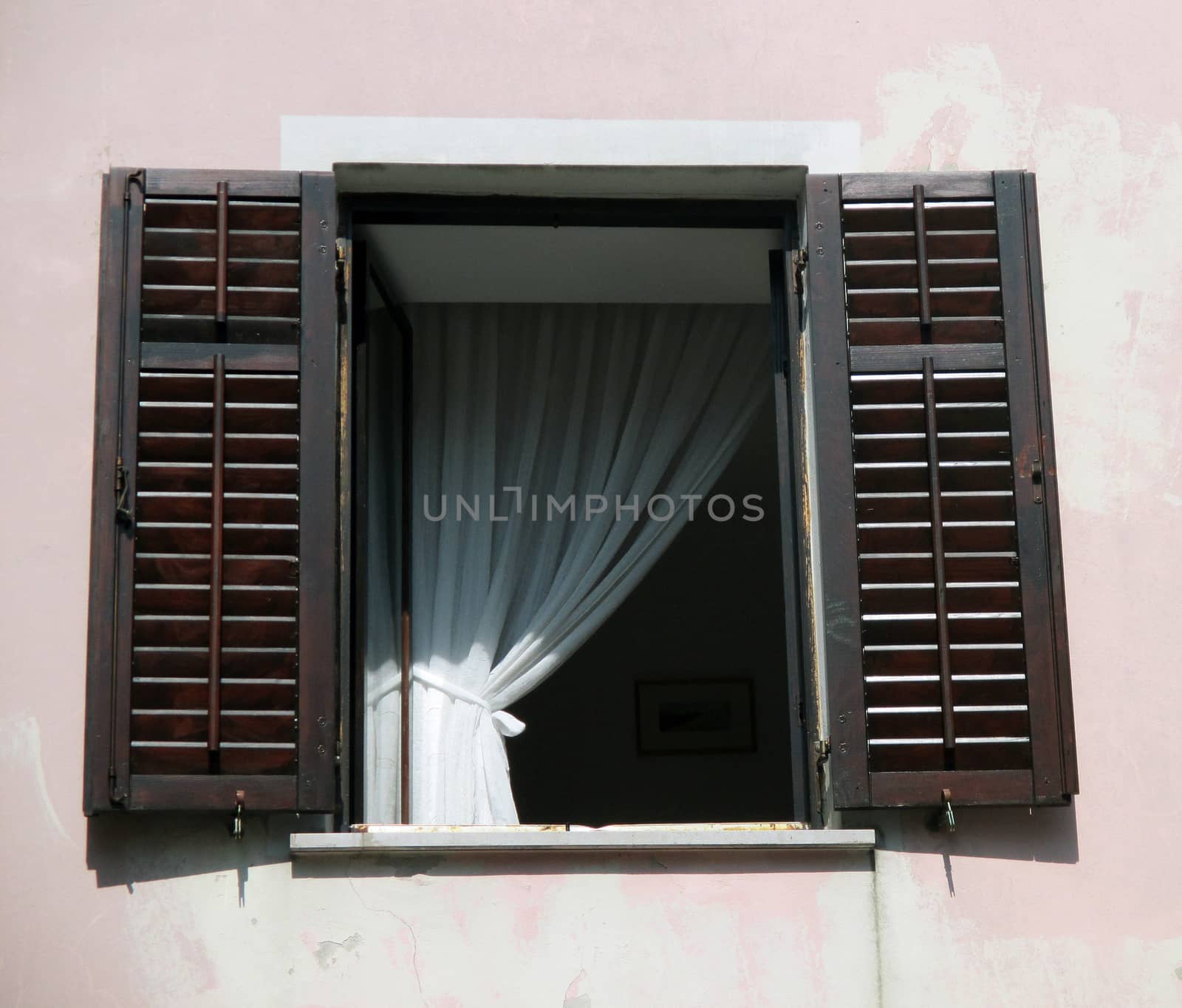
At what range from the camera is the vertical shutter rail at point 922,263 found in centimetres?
388

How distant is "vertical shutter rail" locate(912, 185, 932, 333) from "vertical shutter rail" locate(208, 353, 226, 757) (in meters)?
1.70

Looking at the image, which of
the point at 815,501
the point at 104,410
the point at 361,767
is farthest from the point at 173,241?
the point at 815,501

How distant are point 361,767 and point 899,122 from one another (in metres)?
2.15

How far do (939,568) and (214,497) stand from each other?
1.71 m

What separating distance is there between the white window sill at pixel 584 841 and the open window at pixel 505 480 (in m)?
0.11

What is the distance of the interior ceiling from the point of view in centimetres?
429

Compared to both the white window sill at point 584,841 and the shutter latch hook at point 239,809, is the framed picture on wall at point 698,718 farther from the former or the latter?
Result: the shutter latch hook at point 239,809

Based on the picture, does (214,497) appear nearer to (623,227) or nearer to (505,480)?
(505,480)

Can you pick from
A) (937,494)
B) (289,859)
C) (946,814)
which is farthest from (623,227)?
(289,859)

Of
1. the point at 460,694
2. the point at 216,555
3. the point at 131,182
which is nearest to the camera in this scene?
the point at 216,555

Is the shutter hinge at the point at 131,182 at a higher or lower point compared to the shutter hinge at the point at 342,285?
higher

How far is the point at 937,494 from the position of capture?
12.3 ft

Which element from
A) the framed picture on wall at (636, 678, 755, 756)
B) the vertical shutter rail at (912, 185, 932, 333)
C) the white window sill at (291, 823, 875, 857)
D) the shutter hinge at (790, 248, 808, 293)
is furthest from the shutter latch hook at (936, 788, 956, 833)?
the framed picture on wall at (636, 678, 755, 756)

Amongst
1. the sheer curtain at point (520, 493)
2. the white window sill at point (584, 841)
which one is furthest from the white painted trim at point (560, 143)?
the white window sill at point (584, 841)
